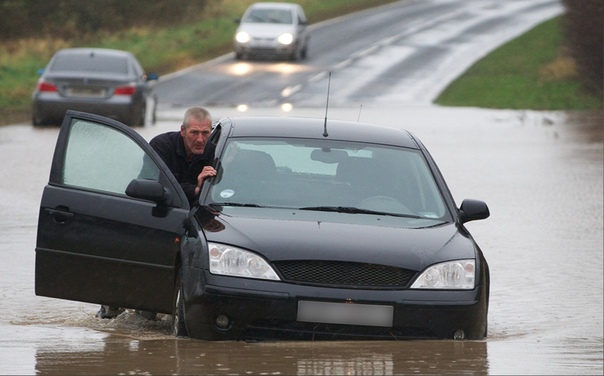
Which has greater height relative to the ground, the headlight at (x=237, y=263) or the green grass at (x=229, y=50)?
the headlight at (x=237, y=263)

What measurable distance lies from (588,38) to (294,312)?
28489 mm

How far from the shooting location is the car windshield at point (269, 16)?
152 ft

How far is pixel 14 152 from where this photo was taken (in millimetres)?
→ 22344

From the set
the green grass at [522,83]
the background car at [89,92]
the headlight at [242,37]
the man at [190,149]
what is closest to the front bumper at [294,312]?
the man at [190,149]

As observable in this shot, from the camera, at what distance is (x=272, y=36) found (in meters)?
45.0

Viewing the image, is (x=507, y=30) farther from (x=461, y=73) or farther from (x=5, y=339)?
(x=5, y=339)

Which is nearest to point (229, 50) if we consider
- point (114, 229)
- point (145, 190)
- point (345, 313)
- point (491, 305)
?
point (491, 305)

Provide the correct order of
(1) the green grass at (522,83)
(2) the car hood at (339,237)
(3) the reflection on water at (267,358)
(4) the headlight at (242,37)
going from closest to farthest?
(3) the reflection on water at (267,358), (2) the car hood at (339,237), (1) the green grass at (522,83), (4) the headlight at (242,37)

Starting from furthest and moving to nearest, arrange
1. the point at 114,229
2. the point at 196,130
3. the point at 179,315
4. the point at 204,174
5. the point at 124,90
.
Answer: the point at 124,90 → the point at 196,130 → the point at 204,174 → the point at 114,229 → the point at 179,315

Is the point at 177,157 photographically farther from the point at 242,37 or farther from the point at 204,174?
the point at 242,37

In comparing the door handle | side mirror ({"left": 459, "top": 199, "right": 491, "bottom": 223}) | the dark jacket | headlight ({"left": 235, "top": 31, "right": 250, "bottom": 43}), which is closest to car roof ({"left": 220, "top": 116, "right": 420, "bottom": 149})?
the dark jacket

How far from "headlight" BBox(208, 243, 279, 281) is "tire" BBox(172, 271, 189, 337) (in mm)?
344

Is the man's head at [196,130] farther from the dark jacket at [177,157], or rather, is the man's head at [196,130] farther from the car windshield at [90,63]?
the car windshield at [90,63]


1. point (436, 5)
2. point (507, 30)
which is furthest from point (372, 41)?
point (436, 5)
